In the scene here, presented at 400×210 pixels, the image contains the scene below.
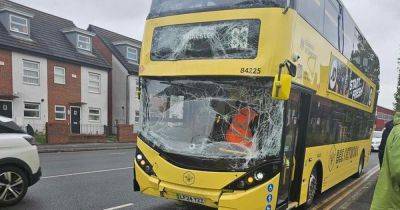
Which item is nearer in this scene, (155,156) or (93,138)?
(155,156)

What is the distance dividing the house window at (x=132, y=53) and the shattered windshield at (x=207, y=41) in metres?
31.0

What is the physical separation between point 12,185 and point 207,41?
4.16m

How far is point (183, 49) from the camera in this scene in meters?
6.55

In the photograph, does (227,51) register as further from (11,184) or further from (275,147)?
(11,184)

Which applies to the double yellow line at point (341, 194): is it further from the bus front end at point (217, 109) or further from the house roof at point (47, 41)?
the house roof at point (47, 41)

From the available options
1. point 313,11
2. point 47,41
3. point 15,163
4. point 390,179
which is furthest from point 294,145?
point 47,41

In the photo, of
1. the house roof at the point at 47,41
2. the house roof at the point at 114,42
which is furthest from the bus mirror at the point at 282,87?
the house roof at the point at 114,42

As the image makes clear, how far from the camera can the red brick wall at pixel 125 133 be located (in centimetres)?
2920

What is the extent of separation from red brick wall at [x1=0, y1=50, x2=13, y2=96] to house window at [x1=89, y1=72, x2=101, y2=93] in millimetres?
7424

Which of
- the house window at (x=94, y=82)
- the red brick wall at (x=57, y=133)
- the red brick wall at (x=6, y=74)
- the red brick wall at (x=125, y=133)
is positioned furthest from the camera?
the house window at (x=94, y=82)

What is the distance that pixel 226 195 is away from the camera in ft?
18.9

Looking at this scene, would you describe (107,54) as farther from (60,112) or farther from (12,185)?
(12,185)

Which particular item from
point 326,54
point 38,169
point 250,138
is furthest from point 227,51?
point 38,169

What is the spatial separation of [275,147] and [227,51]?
1547 millimetres
